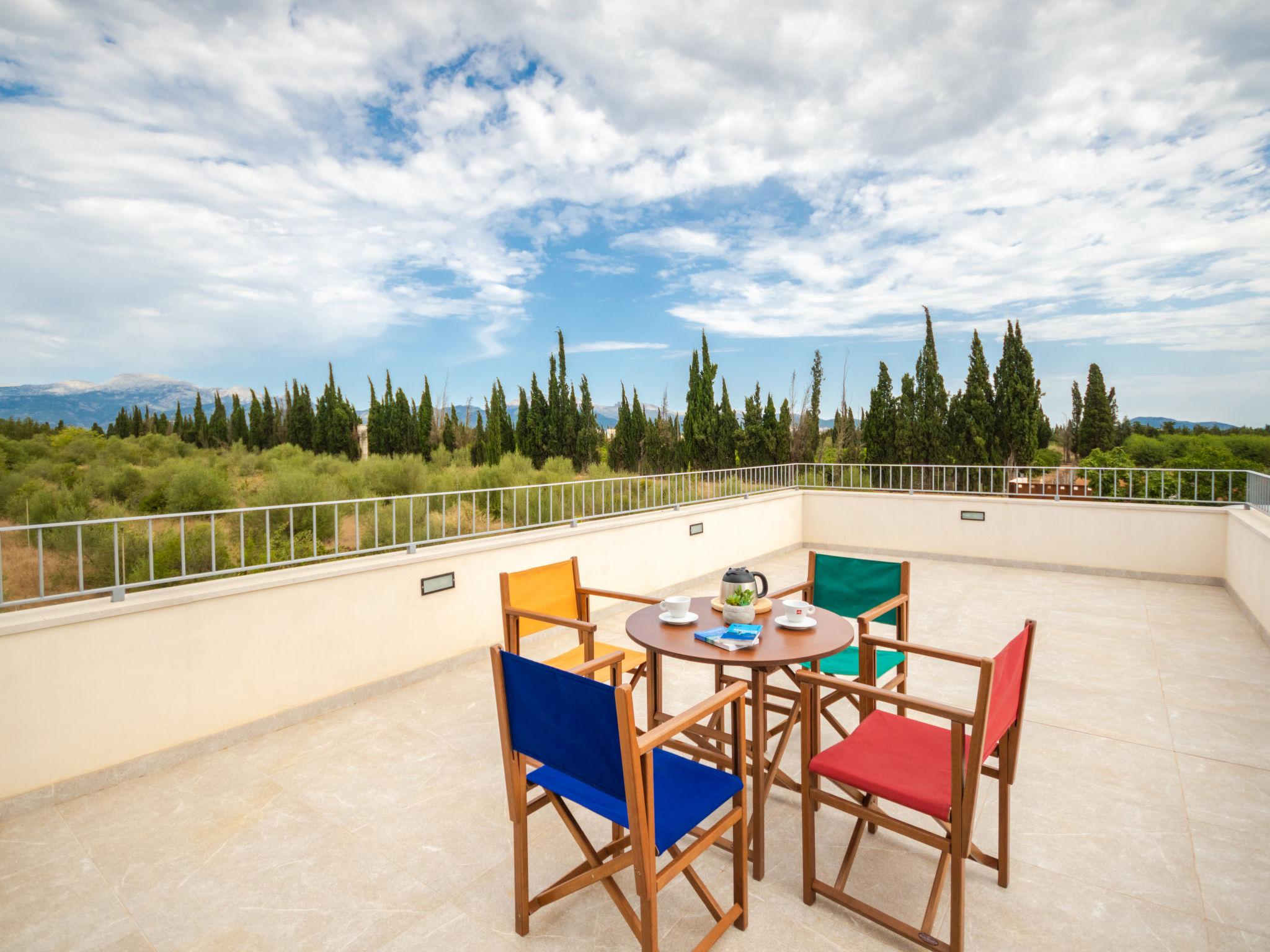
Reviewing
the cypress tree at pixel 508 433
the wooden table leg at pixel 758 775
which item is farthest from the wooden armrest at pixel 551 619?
the cypress tree at pixel 508 433

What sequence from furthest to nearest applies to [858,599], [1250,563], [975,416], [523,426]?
[523,426] < [975,416] < [1250,563] < [858,599]

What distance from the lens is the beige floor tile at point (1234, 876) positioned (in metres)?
1.78

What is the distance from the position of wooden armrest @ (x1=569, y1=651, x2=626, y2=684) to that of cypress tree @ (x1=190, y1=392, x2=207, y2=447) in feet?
96.4

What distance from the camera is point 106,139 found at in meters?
9.02

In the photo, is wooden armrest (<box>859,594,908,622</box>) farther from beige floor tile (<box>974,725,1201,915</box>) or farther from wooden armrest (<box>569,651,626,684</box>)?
wooden armrest (<box>569,651,626,684</box>)

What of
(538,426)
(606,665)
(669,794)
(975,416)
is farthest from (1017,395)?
(669,794)

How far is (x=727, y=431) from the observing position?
50.7ft

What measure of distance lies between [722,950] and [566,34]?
7846 mm

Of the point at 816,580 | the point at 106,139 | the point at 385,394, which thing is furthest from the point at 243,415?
the point at 816,580

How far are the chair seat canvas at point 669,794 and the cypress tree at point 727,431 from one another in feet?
45.4

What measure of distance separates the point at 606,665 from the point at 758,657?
0.52m

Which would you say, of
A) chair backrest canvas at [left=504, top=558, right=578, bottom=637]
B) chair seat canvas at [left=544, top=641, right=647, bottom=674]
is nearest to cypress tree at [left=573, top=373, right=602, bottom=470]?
chair backrest canvas at [left=504, top=558, right=578, bottom=637]

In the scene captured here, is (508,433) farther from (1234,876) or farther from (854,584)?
(1234,876)

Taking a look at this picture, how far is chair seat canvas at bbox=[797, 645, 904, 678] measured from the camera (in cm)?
264
